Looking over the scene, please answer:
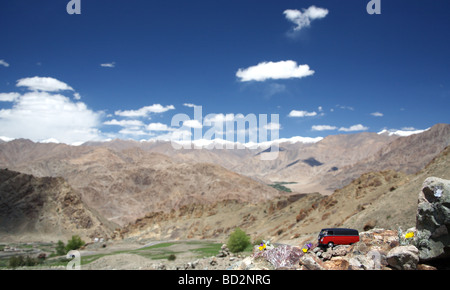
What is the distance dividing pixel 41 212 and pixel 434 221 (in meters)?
114

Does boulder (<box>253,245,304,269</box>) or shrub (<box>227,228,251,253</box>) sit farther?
shrub (<box>227,228,251,253</box>)

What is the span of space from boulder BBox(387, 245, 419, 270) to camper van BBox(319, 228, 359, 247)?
4825 mm

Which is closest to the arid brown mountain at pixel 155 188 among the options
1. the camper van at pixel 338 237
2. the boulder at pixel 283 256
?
the camper van at pixel 338 237

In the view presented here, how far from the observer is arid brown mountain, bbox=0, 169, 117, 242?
93000 mm

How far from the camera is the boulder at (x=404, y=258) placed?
7935 mm

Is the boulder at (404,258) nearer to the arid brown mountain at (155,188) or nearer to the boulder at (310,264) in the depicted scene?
the boulder at (310,264)

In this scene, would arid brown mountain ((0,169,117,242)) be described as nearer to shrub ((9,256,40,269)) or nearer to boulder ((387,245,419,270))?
shrub ((9,256,40,269))

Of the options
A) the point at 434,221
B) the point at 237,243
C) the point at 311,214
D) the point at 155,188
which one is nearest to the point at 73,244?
the point at 237,243

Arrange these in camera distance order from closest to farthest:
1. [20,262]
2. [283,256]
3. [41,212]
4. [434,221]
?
1. [434,221]
2. [283,256]
3. [20,262]
4. [41,212]

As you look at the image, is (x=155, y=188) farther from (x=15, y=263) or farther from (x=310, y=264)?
(x=310, y=264)

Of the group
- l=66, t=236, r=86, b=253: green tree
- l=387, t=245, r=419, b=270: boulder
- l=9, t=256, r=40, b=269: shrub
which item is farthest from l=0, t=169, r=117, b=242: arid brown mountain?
l=387, t=245, r=419, b=270: boulder

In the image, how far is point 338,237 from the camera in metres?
13.1

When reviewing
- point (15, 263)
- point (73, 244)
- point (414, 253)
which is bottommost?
point (73, 244)

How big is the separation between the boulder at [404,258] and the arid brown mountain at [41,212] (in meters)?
103
